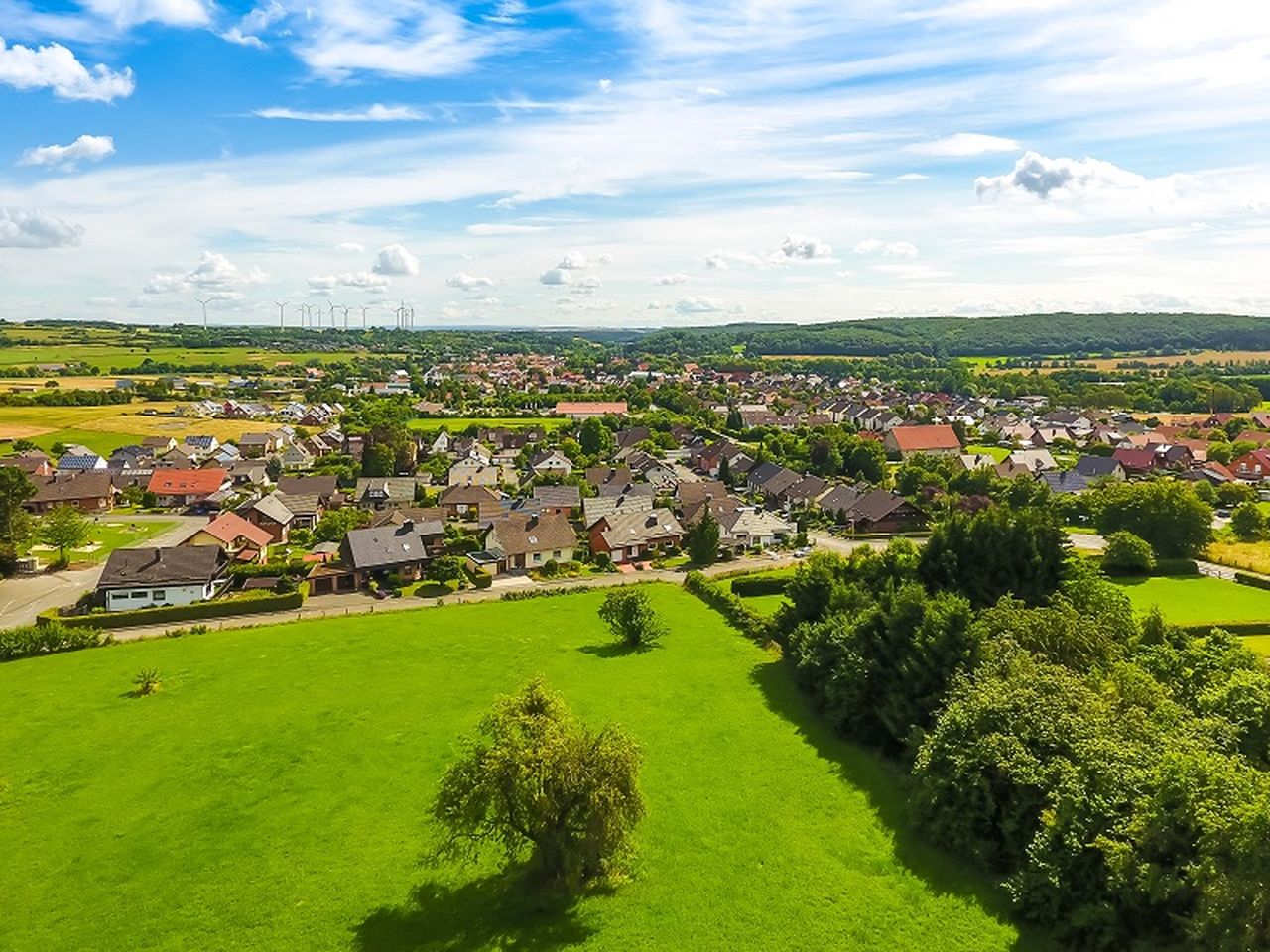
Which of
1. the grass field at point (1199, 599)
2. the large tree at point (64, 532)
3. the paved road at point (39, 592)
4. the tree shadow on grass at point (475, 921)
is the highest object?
the large tree at point (64, 532)

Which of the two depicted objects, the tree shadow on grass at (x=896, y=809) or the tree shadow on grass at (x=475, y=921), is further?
the tree shadow on grass at (x=896, y=809)

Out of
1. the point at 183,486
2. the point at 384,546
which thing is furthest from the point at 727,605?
the point at 183,486

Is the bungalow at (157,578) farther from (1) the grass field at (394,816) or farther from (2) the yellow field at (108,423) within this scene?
(2) the yellow field at (108,423)

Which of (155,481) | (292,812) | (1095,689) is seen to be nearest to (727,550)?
(1095,689)

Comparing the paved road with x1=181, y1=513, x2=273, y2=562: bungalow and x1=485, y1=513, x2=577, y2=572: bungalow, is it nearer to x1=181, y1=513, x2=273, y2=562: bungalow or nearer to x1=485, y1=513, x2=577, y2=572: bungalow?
x1=181, y1=513, x2=273, y2=562: bungalow

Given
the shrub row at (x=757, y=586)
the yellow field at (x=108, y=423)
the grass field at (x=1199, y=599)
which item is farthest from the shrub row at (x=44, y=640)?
the yellow field at (x=108, y=423)

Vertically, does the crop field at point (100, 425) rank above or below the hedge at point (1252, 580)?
above
